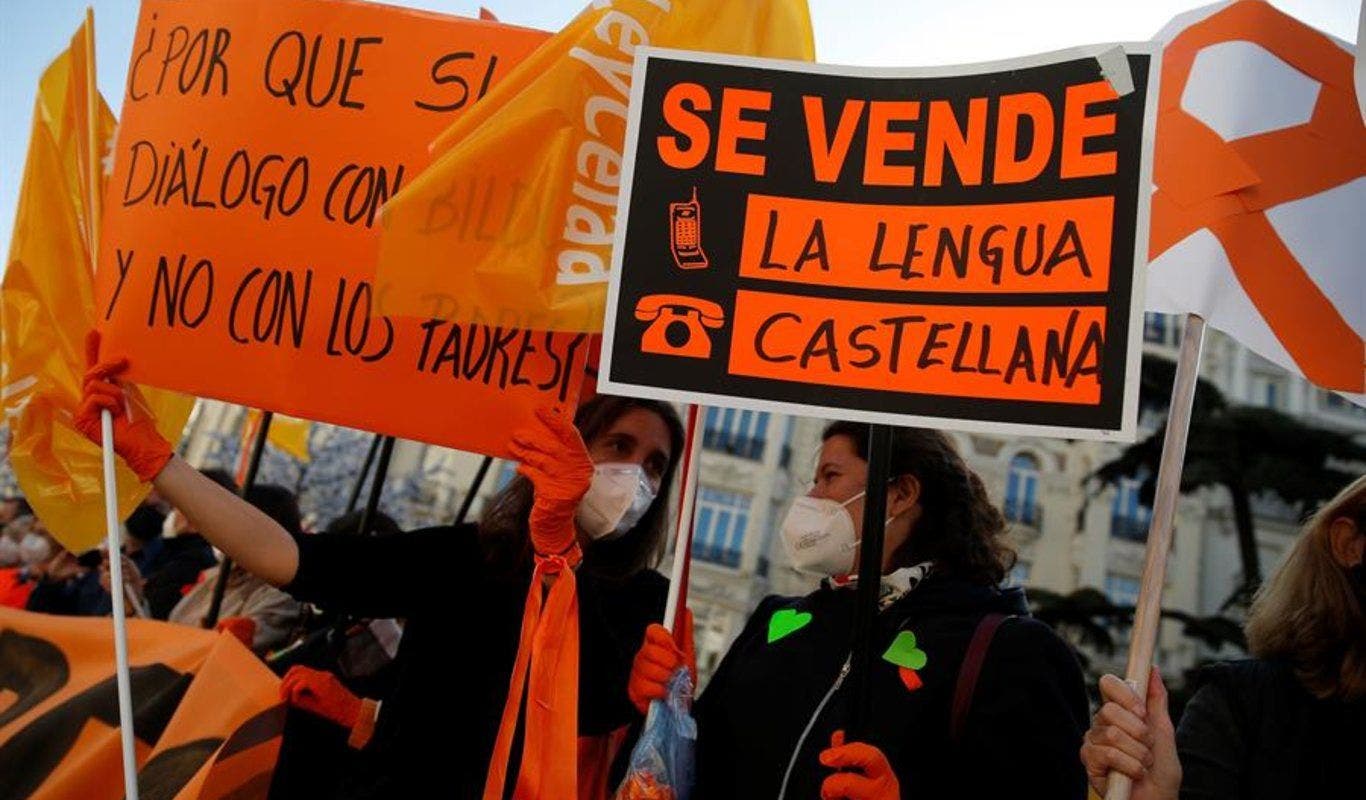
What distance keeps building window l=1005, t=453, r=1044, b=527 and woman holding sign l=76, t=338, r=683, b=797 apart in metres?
26.4

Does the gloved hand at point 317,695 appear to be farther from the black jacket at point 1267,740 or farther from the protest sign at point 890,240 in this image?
the black jacket at point 1267,740

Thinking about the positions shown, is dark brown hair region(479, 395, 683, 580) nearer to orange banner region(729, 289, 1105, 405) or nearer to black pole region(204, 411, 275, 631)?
orange banner region(729, 289, 1105, 405)

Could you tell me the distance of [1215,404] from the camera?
16.2 metres

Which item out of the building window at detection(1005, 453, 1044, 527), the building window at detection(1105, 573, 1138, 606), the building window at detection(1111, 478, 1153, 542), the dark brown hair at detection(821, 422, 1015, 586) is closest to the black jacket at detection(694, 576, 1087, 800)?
the dark brown hair at detection(821, 422, 1015, 586)

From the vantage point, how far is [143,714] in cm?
280

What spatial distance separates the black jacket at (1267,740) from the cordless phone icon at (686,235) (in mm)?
1437

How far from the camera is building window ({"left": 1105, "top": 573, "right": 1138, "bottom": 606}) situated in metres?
26.6

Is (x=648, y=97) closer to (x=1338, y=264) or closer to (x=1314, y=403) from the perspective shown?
(x=1338, y=264)

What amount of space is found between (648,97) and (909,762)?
5.05 ft

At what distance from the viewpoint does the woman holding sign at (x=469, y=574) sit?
237cm

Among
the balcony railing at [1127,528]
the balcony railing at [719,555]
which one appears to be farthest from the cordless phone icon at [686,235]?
the balcony railing at [1127,528]

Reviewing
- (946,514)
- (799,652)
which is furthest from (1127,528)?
(799,652)

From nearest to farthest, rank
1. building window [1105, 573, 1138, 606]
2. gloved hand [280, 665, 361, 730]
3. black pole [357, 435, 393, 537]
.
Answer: gloved hand [280, 665, 361, 730], black pole [357, 435, 393, 537], building window [1105, 573, 1138, 606]

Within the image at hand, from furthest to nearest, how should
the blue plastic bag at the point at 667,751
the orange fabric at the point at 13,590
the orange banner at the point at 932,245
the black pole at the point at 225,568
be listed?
1. the orange fabric at the point at 13,590
2. the black pole at the point at 225,568
3. the blue plastic bag at the point at 667,751
4. the orange banner at the point at 932,245
